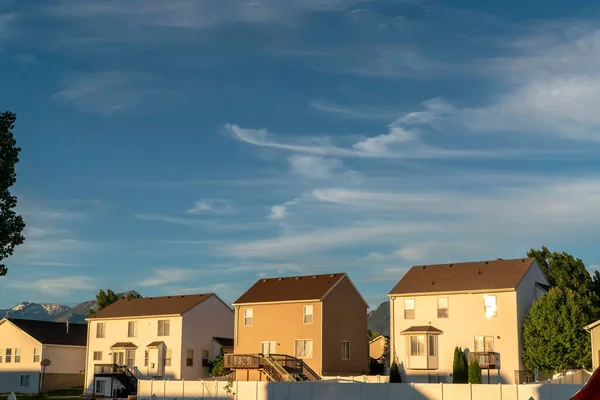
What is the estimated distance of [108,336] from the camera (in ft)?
254

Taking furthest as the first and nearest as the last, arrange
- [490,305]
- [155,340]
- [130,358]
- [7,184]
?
1. [130,358]
2. [155,340]
3. [490,305]
4. [7,184]

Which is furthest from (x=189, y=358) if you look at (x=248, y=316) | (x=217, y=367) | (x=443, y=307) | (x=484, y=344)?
(x=484, y=344)

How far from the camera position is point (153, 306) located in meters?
76.7

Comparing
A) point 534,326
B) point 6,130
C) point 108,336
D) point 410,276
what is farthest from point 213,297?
point 6,130

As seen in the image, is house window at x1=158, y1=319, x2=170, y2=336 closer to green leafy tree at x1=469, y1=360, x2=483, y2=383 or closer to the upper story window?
the upper story window

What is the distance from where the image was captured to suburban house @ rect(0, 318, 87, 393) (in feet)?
258

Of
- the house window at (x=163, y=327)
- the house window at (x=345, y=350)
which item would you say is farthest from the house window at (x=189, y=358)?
the house window at (x=345, y=350)

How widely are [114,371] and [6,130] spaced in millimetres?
38972

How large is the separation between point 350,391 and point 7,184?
20.1 metres

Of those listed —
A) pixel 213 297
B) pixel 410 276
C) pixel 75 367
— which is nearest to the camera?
pixel 410 276

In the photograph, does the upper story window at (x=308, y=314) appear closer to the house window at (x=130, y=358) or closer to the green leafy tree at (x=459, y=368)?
the green leafy tree at (x=459, y=368)

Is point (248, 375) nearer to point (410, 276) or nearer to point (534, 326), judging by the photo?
point (410, 276)

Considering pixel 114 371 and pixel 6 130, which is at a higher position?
pixel 6 130

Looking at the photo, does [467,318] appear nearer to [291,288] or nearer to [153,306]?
[291,288]
